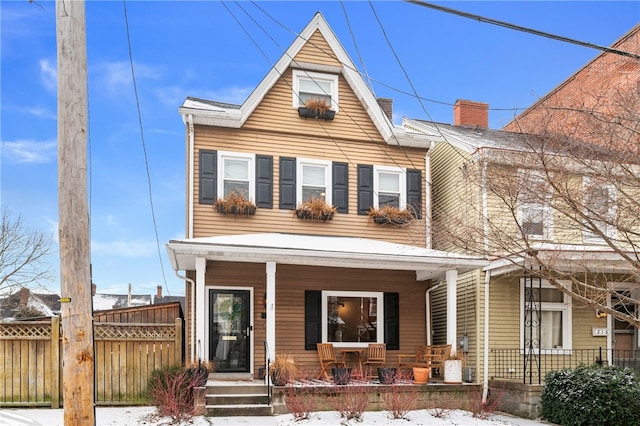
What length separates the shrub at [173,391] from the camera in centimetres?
1086

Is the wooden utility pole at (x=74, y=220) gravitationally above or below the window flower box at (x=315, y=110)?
below

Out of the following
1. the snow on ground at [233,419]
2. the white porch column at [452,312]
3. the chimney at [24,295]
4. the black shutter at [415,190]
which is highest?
the black shutter at [415,190]

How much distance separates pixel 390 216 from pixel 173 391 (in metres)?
6.98

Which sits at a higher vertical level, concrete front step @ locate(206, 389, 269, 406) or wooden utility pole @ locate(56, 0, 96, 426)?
wooden utility pole @ locate(56, 0, 96, 426)

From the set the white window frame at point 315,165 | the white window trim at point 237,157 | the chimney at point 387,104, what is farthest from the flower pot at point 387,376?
the chimney at point 387,104

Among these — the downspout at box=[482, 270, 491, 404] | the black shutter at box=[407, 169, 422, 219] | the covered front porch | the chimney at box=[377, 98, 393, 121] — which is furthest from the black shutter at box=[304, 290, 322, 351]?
the chimney at box=[377, 98, 393, 121]

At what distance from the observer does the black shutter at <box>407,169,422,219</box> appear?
15875 mm

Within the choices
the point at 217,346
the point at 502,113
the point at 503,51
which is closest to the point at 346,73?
the point at 503,51

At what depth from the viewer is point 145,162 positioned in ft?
48.3

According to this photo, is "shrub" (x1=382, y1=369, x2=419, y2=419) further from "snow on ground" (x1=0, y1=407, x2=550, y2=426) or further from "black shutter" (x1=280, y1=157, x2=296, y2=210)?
"black shutter" (x1=280, y1=157, x2=296, y2=210)

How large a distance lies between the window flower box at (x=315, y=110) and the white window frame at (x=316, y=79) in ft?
0.71

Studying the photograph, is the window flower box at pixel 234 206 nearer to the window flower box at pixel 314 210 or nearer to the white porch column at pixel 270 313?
the window flower box at pixel 314 210

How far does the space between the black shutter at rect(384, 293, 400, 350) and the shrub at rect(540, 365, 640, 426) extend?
→ 4.27 meters

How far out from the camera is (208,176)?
47.8 feet
